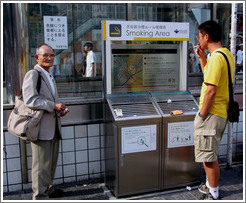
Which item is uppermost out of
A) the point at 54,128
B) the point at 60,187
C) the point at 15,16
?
the point at 15,16

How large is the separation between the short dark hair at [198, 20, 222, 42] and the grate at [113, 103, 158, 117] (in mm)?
1104

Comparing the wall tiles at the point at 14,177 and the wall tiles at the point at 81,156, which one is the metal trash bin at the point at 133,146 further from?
the wall tiles at the point at 14,177

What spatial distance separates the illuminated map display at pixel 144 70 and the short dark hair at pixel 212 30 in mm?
777

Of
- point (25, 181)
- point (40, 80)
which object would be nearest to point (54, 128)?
point (40, 80)

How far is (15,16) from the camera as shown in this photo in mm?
3420

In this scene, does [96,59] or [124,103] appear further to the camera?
[96,59]

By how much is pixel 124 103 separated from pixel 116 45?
2.56 feet

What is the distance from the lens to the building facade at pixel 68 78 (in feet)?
11.4

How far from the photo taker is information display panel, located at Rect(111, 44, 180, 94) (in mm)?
3602

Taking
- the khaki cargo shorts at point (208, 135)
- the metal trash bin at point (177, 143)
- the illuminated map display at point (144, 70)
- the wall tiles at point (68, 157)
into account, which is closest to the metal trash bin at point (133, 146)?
the metal trash bin at point (177, 143)

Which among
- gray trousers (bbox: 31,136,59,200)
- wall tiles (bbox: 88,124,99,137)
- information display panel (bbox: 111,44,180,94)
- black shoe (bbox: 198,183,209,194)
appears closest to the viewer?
gray trousers (bbox: 31,136,59,200)

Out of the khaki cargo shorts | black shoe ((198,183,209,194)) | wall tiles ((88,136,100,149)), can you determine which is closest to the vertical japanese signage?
wall tiles ((88,136,100,149))

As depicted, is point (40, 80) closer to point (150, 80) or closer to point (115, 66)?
point (115, 66)

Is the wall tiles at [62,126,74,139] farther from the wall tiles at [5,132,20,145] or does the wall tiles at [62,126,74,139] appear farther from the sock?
the sock
